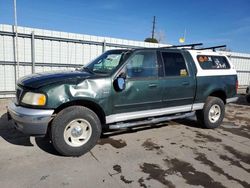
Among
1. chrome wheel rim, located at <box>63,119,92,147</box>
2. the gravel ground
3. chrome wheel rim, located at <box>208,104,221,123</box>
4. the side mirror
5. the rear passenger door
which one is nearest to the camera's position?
the gravel ground

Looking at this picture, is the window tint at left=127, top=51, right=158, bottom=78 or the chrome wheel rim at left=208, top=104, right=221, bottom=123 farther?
the chrome wheel rim at left=208, top=104, right=221, bottom=123

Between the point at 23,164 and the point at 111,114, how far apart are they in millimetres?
1654

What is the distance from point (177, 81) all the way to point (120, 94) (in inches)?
58.3

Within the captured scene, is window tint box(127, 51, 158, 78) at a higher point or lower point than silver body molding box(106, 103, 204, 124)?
higher

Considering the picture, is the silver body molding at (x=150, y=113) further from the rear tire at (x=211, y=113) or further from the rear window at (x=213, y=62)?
the rear window at (x=213, y=62)

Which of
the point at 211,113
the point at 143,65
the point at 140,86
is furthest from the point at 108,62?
the point at 211,113

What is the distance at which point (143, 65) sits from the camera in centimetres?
441

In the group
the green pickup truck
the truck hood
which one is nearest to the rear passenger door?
the green pickup truck

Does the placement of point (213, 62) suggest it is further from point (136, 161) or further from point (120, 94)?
point (136, 161)

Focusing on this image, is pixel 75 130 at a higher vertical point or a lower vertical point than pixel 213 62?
lower

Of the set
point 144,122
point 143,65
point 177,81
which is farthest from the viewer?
point 177,81

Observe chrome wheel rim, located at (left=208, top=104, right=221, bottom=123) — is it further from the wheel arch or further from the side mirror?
the side mirror

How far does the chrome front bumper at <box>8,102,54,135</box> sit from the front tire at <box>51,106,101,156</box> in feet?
0.51

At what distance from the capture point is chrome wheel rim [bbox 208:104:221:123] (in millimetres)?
5629
